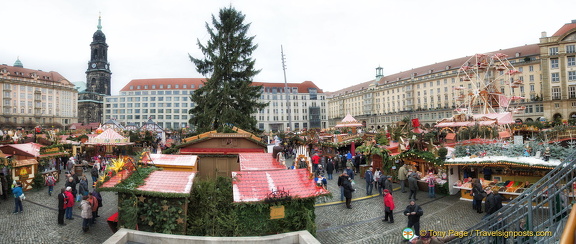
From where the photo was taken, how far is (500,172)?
42.5 ft

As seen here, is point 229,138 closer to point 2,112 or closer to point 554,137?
point 554,137

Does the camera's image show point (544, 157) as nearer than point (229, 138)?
Yes

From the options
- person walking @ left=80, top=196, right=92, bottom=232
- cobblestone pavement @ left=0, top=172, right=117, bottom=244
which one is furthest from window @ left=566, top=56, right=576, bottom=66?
person walking @ left=80, top=196, right=92, bottom=232

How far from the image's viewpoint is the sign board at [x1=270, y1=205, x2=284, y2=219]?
26.0 ft

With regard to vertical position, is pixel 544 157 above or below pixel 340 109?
below

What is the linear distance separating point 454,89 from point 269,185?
1965 inches

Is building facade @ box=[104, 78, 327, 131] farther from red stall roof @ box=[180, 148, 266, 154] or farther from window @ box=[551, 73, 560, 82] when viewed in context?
red stall roof @ box=[180, 148, 266, 154]

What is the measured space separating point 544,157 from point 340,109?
331 ft

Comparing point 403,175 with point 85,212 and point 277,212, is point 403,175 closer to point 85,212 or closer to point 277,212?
point 277,212

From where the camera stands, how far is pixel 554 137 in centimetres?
1997

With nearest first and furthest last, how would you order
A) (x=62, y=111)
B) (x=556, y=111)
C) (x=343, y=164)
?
(x=343, y=164) < (x=556, y=111) < (x=62, y=111)

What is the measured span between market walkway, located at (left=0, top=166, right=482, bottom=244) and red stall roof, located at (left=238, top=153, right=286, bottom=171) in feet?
8.48

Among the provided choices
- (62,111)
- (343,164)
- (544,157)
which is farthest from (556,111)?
(62,111)

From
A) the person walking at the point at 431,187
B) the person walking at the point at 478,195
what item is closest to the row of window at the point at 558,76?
the person walking at the point at 431,187
